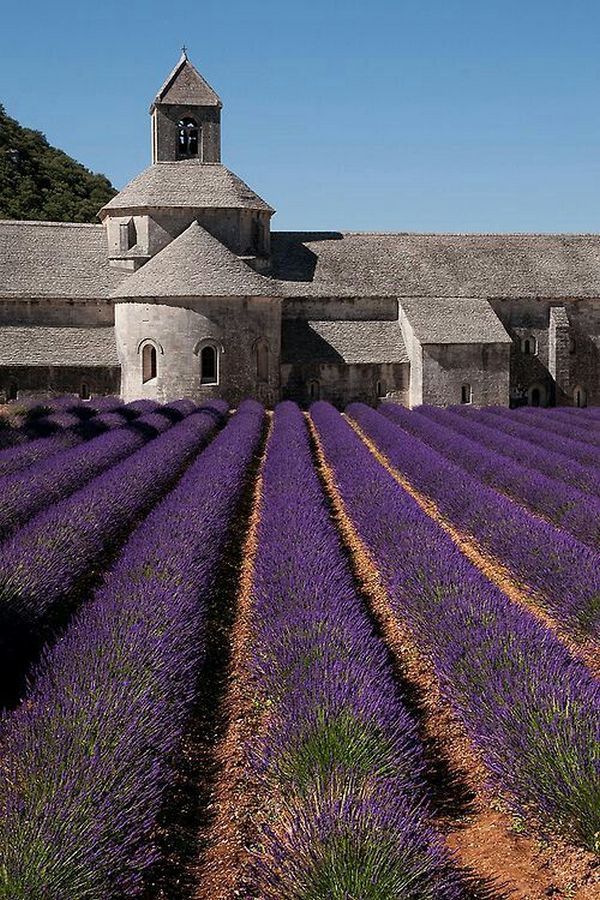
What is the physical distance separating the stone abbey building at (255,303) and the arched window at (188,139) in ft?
0.17

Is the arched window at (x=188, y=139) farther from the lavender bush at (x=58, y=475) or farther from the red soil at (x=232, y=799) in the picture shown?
the red soil at (x=232, y=799)

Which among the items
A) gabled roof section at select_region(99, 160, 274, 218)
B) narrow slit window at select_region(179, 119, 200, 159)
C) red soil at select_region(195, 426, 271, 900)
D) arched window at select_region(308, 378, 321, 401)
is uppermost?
narrow slit window at select_region(179, 119, 200, 159)

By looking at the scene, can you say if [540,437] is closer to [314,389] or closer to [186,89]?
[314,389]

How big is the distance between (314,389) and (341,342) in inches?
78.6

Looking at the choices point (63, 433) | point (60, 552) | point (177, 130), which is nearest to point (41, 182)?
point (177, 130)

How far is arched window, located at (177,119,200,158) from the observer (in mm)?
32344

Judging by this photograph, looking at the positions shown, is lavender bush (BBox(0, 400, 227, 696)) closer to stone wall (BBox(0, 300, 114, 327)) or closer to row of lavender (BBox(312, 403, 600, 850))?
row of lavender (BBox(312, 403, 600, 850))

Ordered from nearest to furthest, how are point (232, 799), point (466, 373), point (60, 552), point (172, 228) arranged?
point (232, 799)
point (60, 552)
point (466, 373)
point (172, 228)

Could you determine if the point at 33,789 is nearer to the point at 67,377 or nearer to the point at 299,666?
the point at 299,666

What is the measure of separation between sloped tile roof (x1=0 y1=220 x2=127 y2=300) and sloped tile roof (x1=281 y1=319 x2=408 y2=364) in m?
6.21

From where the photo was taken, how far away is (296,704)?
15.3ft

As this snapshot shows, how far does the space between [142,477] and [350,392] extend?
1867cm

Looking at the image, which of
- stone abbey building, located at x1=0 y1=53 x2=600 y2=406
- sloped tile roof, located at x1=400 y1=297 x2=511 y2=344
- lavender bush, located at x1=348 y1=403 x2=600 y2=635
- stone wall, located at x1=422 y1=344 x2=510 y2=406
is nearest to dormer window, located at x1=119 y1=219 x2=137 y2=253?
stone abbey building, located at x1=0 y1=53 x2=600 y2=406

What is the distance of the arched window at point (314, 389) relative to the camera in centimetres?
2998
